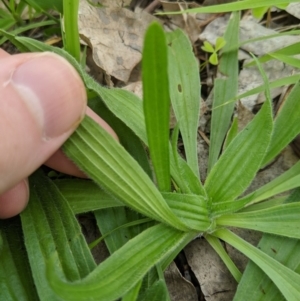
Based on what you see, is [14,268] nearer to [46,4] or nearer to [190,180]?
[190,180]

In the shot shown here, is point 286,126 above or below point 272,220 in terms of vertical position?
above

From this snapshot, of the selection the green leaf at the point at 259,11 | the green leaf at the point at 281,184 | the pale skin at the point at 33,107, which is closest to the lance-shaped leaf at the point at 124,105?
the pale skin at the point at 33,107

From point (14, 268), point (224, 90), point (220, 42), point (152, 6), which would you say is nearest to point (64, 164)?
point (14, 268)

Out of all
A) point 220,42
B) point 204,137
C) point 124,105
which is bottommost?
point 204,137

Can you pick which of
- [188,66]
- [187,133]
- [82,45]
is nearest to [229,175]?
[187,133]

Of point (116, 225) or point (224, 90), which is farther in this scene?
point (224, 90)

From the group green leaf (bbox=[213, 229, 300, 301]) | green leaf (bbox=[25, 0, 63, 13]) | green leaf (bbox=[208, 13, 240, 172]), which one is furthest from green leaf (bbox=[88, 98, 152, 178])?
green leaf (bbox=[25, 0, 63, 13])

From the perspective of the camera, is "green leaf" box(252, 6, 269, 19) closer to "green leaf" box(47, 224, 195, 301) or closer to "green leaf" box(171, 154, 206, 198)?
"green leaf" box(171, 154, 206, 198)
